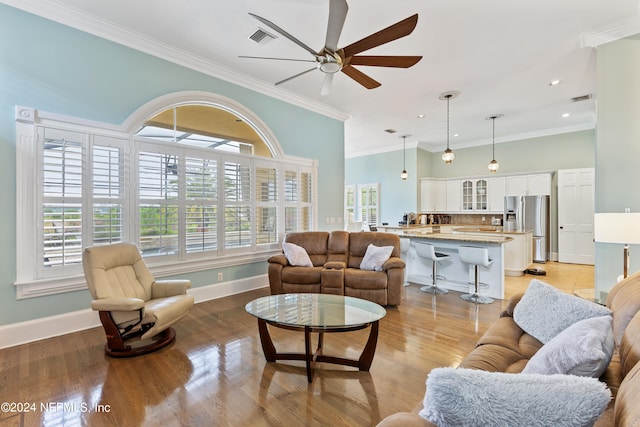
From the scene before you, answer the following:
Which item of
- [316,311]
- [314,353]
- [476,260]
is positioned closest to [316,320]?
[316,311]

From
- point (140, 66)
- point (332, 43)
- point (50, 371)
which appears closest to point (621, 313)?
point (332, 43)

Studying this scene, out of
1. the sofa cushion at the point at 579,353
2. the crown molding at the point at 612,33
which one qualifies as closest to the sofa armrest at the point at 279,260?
the sofa cushion at the point at 579,353

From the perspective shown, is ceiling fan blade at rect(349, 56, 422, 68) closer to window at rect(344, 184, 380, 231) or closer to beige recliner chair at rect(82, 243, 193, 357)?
beige recliner chair at rect(82, 243, 193, 357)

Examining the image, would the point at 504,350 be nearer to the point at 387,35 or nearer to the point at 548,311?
the point at 548,311

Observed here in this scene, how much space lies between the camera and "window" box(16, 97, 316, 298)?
116 inches

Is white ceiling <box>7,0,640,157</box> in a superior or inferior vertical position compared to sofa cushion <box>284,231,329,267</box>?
superior

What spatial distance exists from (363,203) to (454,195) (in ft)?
9.18

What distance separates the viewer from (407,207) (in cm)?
885

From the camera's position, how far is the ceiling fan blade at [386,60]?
112 inches

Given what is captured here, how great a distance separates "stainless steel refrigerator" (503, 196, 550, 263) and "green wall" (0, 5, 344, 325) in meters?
6.95

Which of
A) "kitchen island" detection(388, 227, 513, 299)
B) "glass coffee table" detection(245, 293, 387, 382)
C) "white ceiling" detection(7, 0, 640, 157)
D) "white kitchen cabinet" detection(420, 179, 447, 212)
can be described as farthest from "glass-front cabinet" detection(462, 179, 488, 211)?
"glass coffee table" detection(245, 293, 387, 382)

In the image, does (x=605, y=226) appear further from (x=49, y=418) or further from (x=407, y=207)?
(x=407, y=207)

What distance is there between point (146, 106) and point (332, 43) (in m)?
2.50

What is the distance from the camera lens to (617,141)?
11.0ft
